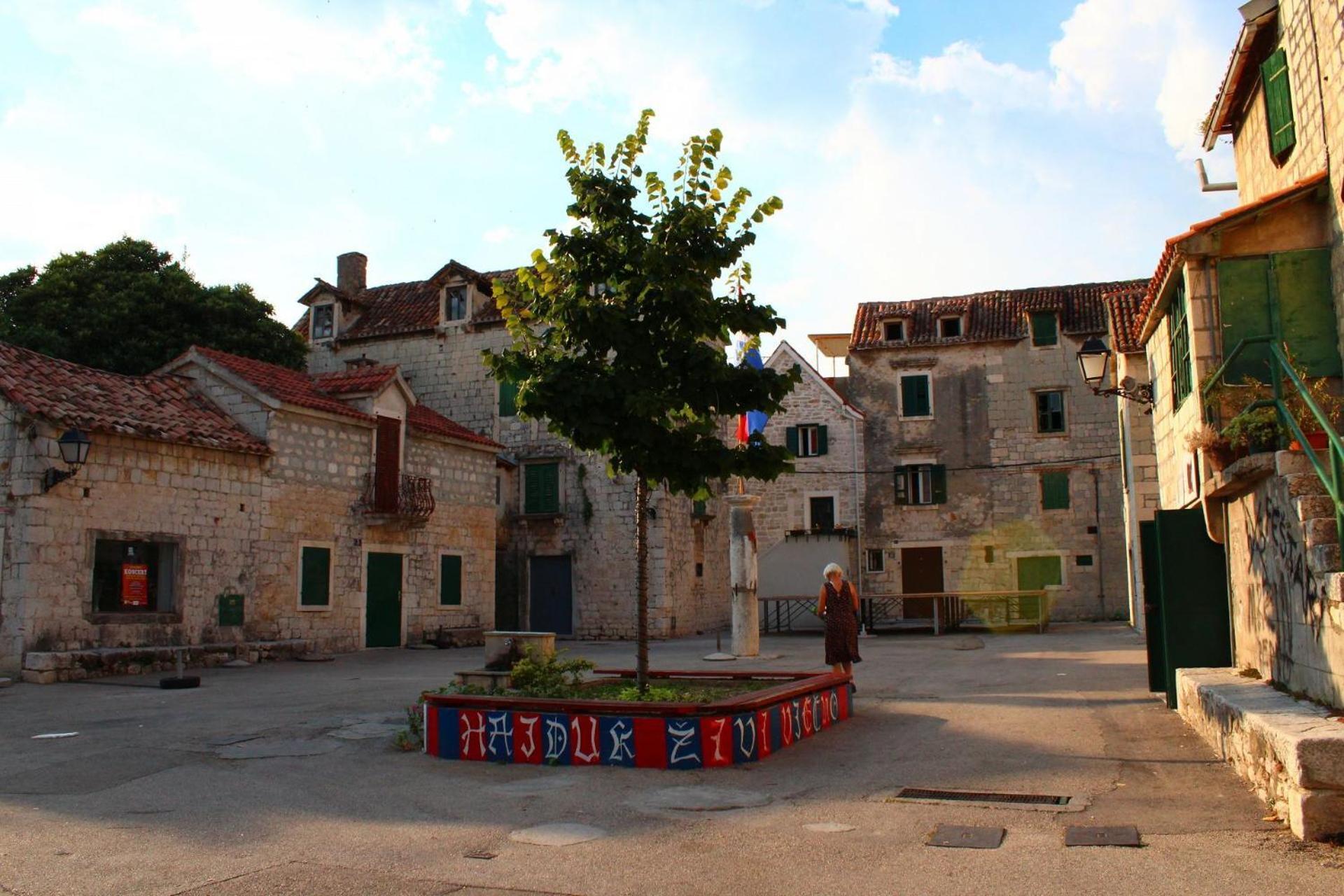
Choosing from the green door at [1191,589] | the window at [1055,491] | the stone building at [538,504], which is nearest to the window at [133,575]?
the stone building at [538,504]

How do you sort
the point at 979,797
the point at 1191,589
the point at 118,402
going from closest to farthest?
the point at 979,797 → the point at 1191,589 → the point at 118,402

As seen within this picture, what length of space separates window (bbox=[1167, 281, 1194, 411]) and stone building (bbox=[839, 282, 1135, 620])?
22.1m

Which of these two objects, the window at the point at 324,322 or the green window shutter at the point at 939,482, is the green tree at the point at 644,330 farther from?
the green window shutter at the point at 939,482

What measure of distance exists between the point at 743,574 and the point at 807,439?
17.3 meters

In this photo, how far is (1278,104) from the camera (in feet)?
36.8

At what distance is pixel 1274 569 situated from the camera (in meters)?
8.20

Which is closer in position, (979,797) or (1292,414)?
(979,797)

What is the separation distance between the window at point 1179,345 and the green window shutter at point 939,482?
22.6m

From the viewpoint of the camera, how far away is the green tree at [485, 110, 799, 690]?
29.9ft

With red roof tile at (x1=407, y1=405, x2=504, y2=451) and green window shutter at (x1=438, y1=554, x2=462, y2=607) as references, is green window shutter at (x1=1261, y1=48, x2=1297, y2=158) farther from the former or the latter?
green window shutter at (x1=438, y1=554, x2=462, y2=607)

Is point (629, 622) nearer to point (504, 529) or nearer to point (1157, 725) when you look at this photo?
point (504, 529)

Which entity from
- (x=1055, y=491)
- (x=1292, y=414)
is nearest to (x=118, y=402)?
(x=1292, y=414)

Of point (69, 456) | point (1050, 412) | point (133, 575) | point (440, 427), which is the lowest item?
point (133, 575)

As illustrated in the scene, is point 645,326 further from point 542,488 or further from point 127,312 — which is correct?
point 127,312
